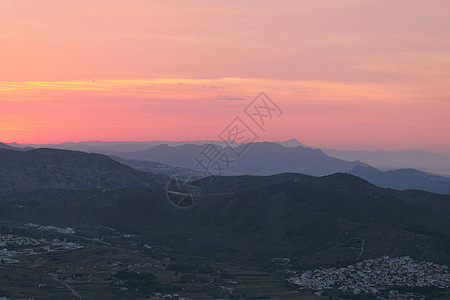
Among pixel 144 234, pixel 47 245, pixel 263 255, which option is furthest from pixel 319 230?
pixel 47 245

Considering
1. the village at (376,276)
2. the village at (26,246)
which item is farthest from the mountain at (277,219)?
the village at (26,246)

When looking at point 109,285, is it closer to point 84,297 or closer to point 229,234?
point 84,297

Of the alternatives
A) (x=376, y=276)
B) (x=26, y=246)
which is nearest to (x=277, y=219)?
(x=376, y=276)

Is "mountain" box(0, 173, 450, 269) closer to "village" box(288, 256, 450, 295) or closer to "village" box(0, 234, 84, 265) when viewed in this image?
"village" box(288, 256, 450, 295)

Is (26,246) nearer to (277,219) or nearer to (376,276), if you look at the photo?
(277,219)

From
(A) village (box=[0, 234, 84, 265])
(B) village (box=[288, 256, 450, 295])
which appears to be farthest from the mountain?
(A) village (box=[0, 234, 84, 265])

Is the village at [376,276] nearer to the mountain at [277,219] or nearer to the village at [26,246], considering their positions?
the mountain at [277,219]
